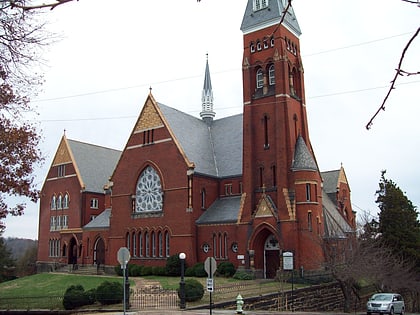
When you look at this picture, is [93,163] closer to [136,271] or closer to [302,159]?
[136,271]

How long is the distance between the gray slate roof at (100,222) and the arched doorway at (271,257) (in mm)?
20694

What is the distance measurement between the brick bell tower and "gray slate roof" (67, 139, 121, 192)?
27214 mm

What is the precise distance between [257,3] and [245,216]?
2028 centimetres

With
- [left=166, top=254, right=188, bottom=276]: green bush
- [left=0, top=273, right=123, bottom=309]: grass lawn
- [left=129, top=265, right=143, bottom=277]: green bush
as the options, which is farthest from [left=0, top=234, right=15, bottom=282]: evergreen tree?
[left=166, top=254, right=188, bottom=276]: green bush

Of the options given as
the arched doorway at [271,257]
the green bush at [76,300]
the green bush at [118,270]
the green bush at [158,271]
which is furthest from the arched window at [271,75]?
the green bush at [76,300]

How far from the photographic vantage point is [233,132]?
52812 mm

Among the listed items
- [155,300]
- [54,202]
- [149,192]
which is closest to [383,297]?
[155,300]

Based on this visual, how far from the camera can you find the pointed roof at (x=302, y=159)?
1625 inches

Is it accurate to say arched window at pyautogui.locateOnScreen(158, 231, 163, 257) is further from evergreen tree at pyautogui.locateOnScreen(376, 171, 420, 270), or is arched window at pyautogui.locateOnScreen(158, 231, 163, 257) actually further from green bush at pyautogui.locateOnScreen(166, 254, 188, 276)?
evergreen tree at pyautogui.locateOnScreen(376, 171, 420, 270)

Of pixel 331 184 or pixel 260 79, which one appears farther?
pixel 331 184

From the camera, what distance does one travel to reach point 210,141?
53906 millimetres

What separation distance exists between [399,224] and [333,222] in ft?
21.6

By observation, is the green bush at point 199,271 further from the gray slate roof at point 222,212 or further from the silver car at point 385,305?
the silver car at point 385,305

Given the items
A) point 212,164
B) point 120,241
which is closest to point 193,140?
point 212,164
